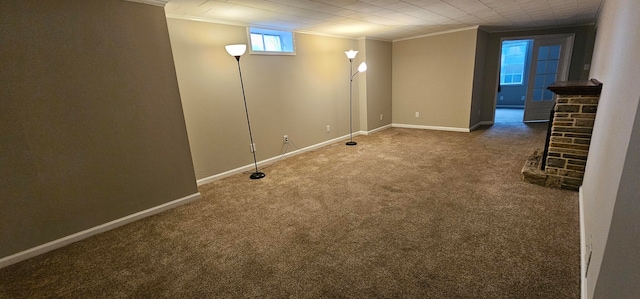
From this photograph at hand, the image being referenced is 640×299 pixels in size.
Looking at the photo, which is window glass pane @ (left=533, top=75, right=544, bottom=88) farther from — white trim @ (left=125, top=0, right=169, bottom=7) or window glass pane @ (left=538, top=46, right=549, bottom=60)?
white trim @ (left=125, top=0, right=169, bottom=7)

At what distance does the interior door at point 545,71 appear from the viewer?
5.83 m

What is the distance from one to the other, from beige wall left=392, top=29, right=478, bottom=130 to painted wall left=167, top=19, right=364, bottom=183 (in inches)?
58.1

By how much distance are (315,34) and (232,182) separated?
9.46 feet

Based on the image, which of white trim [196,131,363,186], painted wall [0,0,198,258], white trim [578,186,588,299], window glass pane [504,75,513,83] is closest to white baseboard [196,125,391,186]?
white trim [196,131,363,186]

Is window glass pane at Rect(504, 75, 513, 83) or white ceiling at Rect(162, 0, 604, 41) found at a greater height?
white ceiling at Rect(162, 0, 604, 41)

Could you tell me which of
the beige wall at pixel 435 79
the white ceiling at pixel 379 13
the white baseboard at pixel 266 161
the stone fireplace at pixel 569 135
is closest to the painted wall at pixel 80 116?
the white ceiling at pixel 379 13

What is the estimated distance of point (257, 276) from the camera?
1.85 metres

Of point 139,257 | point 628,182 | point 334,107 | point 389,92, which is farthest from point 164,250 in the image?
point 389,92

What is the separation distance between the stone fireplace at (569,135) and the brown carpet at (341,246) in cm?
20

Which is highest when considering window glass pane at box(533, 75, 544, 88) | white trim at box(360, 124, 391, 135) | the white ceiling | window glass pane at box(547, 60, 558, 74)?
the white ceiling

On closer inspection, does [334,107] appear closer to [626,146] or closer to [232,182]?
[232,182]

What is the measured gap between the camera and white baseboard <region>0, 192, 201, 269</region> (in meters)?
2.17

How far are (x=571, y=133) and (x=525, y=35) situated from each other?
14.0 feet

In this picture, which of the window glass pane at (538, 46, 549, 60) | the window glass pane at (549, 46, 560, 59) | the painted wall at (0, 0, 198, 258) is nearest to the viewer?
the painted wall at (0, 0, 198, 258)
